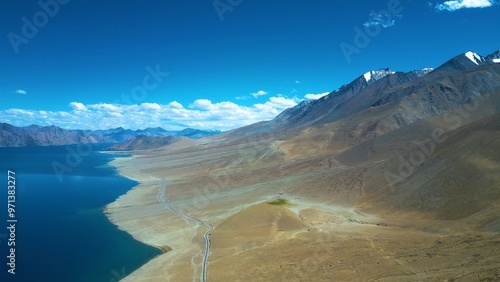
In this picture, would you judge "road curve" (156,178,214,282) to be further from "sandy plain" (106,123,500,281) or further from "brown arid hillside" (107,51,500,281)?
"sandy plain" (106,123,500,281)

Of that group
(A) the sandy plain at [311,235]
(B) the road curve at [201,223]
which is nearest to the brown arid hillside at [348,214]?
(A) the sandy plain at [311,235]

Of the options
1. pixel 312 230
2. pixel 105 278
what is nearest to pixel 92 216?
pixel 105 278

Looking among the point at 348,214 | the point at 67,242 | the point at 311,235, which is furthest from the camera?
the point at 348,214

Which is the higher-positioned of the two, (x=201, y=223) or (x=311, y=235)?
(x=311, y=235)

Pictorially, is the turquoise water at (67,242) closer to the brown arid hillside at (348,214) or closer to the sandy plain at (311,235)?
the sandy plain at (311,235)

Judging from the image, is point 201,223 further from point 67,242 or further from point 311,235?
point 311,235

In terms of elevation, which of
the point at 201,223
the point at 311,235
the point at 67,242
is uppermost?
the point at 311,235

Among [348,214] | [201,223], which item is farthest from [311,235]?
[201,223]

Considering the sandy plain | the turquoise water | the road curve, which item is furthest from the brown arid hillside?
the turquoise water
